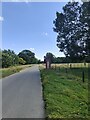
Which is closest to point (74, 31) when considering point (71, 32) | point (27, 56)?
point (71, 32)

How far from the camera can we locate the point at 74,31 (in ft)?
168

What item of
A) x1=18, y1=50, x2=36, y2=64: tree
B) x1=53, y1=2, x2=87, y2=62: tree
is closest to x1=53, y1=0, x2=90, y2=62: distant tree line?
x1=53, y1=2, x2=87, y2=62: tree

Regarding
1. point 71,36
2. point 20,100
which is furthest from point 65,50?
point 20,100

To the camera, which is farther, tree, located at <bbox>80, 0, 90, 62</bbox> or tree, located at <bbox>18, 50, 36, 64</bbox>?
tree, located at <bbox>18, 50, 36, 64</bbox>

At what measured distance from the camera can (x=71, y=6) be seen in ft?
182

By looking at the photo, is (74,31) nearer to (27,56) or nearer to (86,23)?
(86,23)

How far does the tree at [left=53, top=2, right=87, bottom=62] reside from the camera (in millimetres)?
49469

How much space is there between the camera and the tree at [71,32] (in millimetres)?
49469

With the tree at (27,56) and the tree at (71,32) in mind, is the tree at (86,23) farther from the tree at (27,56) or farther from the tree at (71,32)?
the tree at (27,56)

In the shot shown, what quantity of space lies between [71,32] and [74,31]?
2.49 feet

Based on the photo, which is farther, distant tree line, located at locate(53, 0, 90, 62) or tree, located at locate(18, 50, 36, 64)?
tree, located at locate(18, 50, 36, 64)

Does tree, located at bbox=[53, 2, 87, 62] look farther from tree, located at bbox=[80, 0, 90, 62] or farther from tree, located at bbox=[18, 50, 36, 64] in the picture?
tree, located at bbox=[18, 50, 36, 64]

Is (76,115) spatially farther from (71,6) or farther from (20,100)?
(71,6)

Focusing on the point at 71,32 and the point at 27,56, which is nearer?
the point at 71,32
